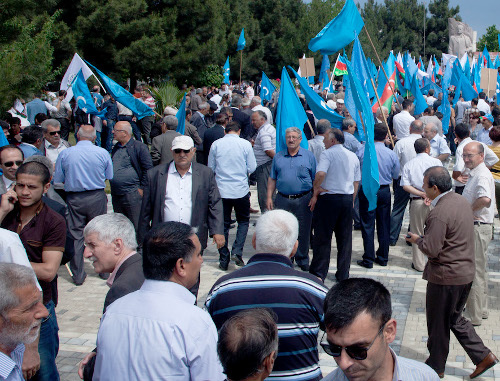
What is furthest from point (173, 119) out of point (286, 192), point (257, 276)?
point (257, 276)

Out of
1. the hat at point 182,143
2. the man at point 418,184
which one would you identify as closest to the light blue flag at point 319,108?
the man at point 418,184

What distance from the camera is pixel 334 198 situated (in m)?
7.48

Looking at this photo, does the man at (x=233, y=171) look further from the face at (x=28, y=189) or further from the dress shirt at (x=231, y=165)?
the face at (x=28, y=189)

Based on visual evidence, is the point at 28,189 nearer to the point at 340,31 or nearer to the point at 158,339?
the point at 158,339

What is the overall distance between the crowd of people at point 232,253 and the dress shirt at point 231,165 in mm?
20

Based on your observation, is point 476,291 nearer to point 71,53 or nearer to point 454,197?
point 454,197

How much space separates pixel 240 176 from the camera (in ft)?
27.8

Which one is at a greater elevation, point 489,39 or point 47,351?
point 489,39

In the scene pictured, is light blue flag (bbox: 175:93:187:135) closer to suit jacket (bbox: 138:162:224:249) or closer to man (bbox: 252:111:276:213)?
man (bbox: 252:111:276:213)

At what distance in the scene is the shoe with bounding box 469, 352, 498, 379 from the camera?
17.0 feet

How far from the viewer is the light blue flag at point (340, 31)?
9359mm

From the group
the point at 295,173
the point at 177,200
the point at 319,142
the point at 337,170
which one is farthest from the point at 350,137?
the point at 177,200

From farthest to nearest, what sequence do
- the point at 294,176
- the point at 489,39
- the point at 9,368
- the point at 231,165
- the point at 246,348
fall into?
the point at 489,39, the point at 231,165, the point at 294,176, the point at 9,368, the point at 246,348

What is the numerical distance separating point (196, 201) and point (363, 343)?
4.01m
